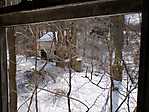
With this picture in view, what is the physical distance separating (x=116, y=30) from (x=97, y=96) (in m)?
0.38

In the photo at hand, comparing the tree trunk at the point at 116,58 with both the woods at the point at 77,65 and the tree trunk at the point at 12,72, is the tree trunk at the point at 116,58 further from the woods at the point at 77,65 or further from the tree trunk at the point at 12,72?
the tree trunk at the point at 12,72

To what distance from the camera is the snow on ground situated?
1293mm

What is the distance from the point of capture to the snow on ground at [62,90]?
4.24 ft

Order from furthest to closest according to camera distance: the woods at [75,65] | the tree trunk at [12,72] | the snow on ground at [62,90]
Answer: the tree trunk at [12,72], the snow on ground at [62,90], the woods at [75,65]

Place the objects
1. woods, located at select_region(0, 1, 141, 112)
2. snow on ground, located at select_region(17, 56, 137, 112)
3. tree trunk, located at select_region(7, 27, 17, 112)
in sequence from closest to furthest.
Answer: woods, located at select_region(0, 1, 141, 112), snow on ground, located at select_region(17, 56, 137, 112), tree trunk, located at select_region(7, 27, 17, 112)

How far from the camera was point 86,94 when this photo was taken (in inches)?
52.8

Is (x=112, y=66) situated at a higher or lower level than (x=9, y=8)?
lower

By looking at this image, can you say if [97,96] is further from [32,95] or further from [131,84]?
[32,95]

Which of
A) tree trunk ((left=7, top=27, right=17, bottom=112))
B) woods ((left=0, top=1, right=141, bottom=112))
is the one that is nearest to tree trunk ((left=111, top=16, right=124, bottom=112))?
woods ((left=0, top=1, right=141, bottom=112))

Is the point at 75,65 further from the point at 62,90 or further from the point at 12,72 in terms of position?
the point at 12,72

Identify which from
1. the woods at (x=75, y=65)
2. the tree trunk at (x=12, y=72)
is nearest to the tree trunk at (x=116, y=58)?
the woods at (x=75, y=65)

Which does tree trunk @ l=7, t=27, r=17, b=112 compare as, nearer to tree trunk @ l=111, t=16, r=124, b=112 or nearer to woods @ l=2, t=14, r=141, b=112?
woods @ l=2, t=14, r=141, b=112

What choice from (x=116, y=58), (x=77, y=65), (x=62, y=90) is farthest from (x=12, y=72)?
(x=116, y=58)

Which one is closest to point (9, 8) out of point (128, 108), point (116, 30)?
point (116, 30)
